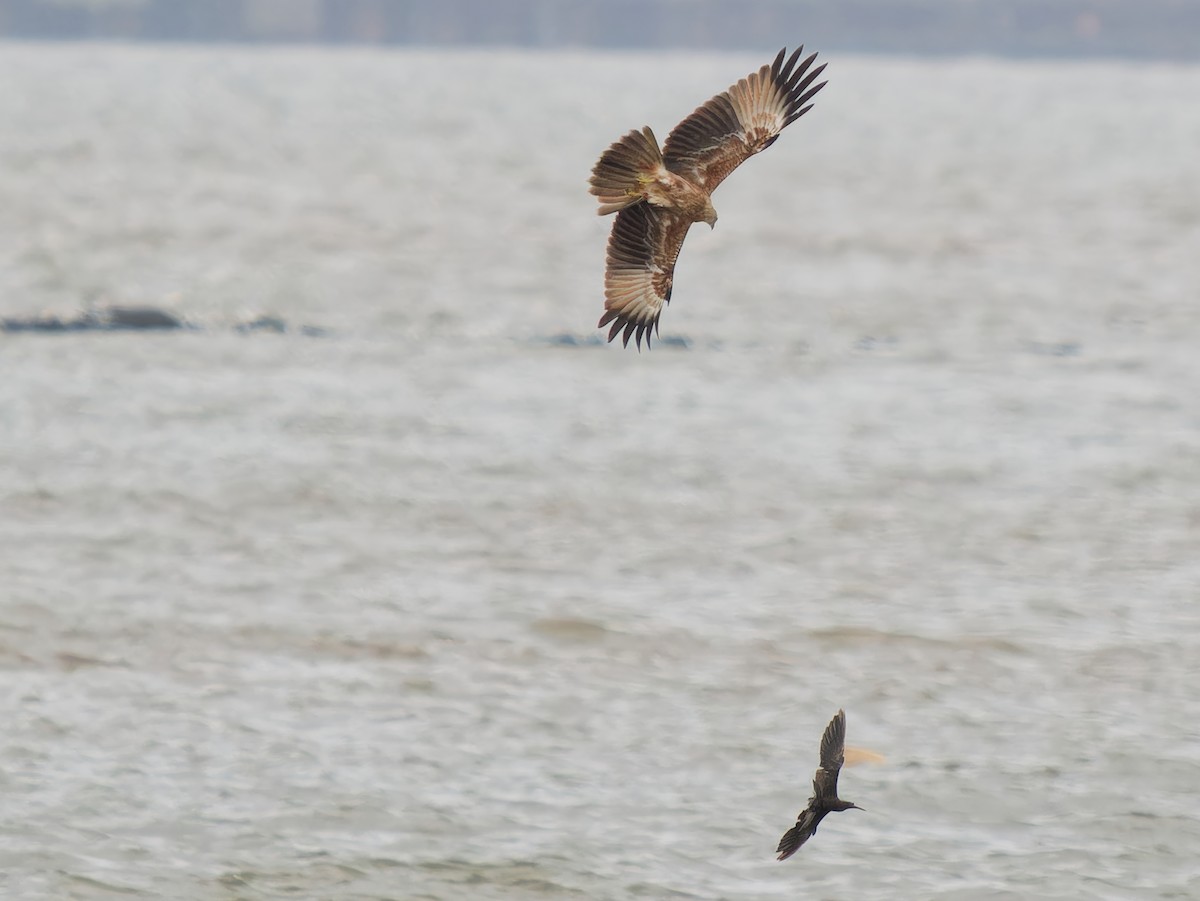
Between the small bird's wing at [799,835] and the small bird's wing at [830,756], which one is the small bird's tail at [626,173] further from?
the small bird's wing at [799,835]

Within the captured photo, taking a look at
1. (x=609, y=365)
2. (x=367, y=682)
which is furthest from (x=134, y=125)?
(x=367, y=682)

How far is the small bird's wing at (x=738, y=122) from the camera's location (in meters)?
8.17

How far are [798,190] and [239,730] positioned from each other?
61.8 metres

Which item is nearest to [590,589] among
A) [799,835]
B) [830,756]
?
[799,835]

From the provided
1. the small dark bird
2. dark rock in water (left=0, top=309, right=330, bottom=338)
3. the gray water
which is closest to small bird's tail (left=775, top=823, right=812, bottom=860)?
the small dark bird

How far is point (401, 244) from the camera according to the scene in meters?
50.3

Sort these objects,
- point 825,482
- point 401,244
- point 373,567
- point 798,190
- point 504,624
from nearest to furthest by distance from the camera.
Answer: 1. point 504,624
2. point 373,567
3. point 825,482
4. point 401,244
5. point 798,190

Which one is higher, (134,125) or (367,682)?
(134,125)

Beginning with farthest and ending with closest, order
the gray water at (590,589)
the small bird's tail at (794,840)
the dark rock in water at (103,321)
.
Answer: the dark rock in water at (103,321), the gray water at (590,589), the small bird's tail at (794,840)

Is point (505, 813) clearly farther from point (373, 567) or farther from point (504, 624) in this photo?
point (373, 567)

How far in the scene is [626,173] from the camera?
26.1 feet

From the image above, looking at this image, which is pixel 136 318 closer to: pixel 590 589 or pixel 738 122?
pixel 590 589

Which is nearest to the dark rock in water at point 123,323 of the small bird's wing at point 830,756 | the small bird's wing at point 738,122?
the small bird's wing at point 830,756

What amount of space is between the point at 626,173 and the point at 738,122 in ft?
2.01
